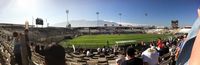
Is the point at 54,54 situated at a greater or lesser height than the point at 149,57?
greater

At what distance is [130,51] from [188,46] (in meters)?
4.66

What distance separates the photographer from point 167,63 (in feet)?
35.2

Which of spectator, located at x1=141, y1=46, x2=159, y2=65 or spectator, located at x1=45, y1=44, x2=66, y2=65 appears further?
spectator, located at x1=141, y1=46, x2=159, y2=65

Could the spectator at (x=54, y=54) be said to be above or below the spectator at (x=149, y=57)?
above

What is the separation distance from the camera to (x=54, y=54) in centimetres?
477

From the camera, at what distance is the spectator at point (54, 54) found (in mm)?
4688

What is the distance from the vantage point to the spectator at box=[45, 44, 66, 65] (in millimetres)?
4688

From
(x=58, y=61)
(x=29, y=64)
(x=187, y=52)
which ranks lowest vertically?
(x=29, y=64)

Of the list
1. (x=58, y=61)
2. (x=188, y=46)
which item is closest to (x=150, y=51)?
(x=58, y=61)

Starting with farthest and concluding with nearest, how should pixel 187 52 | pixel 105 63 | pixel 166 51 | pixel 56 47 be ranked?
pixel 105 63 → pixel 166 51 → pixel 56 47 → pixel 187 52

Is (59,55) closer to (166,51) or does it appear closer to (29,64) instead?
(29,64)

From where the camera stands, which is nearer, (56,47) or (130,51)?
(56,47)

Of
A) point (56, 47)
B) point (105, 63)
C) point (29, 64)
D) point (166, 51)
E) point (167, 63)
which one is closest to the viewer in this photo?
point (56, 47)

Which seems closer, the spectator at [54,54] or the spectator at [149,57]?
the spectator at [54,54]
